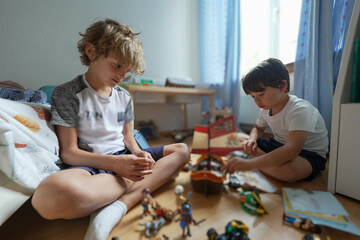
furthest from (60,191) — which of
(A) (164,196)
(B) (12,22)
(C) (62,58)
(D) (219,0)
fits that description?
(D) (219,0)

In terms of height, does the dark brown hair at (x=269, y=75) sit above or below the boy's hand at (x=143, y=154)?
above

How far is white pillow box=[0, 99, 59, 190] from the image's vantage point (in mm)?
395

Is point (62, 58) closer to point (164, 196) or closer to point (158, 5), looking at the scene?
point (158, 5)

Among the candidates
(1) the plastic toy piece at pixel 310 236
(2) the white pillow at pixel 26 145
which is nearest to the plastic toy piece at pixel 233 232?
(1) the plastic toy piece at pixel 310 236

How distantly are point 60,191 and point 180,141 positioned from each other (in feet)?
1.15

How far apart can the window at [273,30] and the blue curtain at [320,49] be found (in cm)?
2

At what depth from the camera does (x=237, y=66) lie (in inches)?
22.4

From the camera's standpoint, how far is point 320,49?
0.45 m

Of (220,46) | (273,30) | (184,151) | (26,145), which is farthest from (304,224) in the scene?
(26,145)

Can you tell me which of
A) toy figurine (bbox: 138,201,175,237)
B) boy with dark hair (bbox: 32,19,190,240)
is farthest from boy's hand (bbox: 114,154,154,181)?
toy figurine (bbox: 138,201,175,237)

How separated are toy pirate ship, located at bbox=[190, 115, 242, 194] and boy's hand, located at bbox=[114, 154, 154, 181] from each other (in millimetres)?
132

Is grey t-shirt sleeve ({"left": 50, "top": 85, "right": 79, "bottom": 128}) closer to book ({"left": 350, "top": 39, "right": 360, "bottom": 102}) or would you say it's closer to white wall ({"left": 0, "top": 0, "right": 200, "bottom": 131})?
white wall ({"left": 0, "top": 0, "right": 200, "bottom": 131})

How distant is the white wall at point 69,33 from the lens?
47 cm

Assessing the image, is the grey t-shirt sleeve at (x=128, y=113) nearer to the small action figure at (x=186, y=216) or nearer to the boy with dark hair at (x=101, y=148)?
the boy with dark hair at (x=101, y=148)
